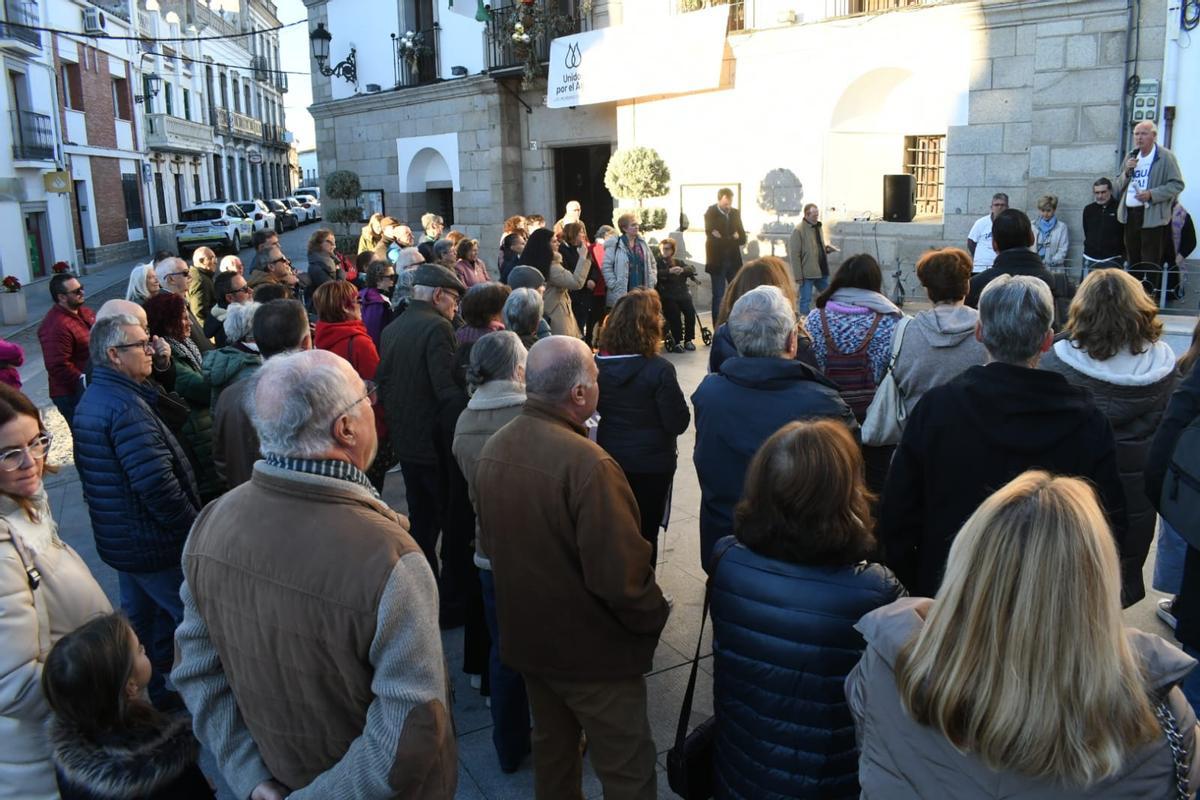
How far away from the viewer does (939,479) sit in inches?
106

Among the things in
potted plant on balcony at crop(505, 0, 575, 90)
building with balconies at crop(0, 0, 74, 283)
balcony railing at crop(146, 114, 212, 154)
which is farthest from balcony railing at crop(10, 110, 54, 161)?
potted plant on balcony at crop(505, 0, 575, 90)

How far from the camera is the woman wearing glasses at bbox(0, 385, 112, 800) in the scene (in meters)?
2.13

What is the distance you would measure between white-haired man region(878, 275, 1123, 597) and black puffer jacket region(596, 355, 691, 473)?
1.15 metres

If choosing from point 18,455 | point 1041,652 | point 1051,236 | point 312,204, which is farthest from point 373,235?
point 312,204

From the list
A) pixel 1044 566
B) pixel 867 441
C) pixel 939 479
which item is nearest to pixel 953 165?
pixel 867 441

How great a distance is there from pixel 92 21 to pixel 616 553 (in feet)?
105

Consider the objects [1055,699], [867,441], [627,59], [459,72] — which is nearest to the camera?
[1055,699]

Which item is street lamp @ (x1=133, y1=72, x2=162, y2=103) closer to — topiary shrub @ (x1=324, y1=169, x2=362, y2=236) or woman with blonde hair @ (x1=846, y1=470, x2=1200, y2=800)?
topiary shrub @ (x1=324, y1=169, x2=362, y2=236)

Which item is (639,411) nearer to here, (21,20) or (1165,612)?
(1165,612)

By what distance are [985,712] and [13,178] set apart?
86.0 ft

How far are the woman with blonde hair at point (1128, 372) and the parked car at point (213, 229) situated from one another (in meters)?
25.9

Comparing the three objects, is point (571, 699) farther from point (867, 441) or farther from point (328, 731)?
point (867, 441)

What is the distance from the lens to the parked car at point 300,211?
39344 mm

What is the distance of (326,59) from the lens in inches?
776
